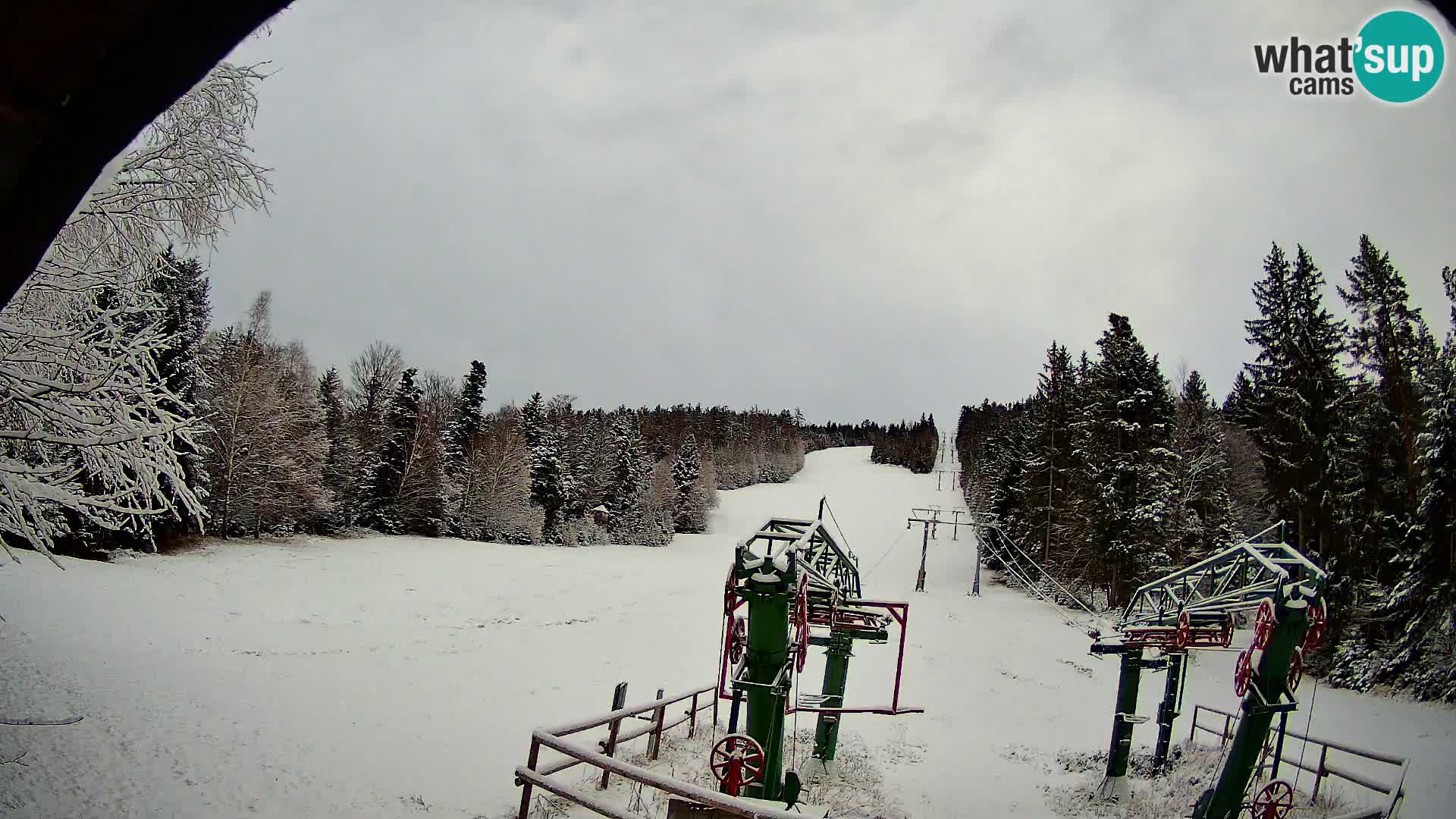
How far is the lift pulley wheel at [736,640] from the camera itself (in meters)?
10.5

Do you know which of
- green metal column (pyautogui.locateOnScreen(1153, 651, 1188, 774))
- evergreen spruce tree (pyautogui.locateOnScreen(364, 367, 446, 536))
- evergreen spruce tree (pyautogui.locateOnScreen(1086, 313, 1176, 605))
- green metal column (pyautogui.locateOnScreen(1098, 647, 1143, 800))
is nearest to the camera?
green metal column (pyautogui.locateOnScreen(1098, 647, 1143, 800))

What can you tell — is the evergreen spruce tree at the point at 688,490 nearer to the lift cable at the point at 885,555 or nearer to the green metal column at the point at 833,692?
the lift cable at the point at 885,555

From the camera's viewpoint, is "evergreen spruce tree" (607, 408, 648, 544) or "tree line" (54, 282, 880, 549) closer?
"tree line" (54, 282, 880, 549)

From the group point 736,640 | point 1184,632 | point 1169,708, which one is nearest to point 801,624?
point 736,640

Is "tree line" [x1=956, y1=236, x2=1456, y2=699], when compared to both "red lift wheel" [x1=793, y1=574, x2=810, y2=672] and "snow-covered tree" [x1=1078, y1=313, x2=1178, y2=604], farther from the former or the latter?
"red lift wheel" [x1=793, y1=574, x2=810, y2=672]

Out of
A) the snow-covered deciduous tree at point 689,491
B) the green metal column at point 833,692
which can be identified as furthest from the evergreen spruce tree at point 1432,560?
the snow-covered deciduous tree at point 689,491

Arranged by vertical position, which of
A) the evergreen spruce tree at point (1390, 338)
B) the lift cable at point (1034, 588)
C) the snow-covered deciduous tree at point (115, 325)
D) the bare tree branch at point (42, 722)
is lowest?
the lift cable at point (1034, 588)

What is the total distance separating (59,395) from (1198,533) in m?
35.9

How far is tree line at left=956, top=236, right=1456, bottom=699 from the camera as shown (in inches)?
643

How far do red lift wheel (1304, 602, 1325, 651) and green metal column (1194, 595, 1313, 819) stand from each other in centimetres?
12

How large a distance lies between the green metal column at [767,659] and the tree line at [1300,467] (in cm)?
1060

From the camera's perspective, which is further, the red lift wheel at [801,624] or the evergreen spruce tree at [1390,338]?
the evergreen spruce tree at [1390,338]

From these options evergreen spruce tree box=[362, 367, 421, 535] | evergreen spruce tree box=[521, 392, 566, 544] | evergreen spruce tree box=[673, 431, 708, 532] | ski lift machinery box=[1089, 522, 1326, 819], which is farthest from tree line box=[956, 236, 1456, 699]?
evergreen spruce tree box=[362, 367, 421, 535]

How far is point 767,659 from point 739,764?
1430mm
